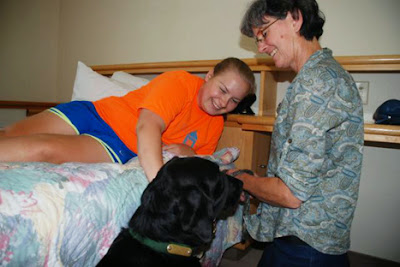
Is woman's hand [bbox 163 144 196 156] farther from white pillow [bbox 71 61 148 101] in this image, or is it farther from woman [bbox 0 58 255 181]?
white pillow [bbox 71 61 148 101]

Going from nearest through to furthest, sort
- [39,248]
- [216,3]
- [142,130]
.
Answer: [39,248]
[142,130]
[216,3]

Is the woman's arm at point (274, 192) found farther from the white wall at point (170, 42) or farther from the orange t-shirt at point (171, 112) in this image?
the white wall at point (170, 42)

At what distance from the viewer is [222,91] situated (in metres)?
1.46

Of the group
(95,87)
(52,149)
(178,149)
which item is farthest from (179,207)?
(95,87)

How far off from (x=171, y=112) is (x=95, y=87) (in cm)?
116

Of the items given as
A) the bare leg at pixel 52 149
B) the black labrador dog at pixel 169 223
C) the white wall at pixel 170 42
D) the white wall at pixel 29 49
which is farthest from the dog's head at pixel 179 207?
the white wall at pixel 29 49

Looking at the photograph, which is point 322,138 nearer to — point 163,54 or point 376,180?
point 376,180

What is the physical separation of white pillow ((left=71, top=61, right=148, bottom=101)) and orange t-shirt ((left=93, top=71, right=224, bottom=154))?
23.4 inches

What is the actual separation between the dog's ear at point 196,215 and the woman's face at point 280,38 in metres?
0.57

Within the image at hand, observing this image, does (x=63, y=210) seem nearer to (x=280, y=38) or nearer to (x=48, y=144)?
(x=48, y=144)

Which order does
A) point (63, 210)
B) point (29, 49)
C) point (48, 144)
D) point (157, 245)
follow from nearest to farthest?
point (63, 210) → point (157, 245) → point (48, 144) → point (29, 49)

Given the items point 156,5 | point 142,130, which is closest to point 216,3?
point 156,5

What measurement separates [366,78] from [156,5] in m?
1.87

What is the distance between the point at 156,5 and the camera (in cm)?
272
